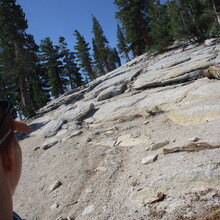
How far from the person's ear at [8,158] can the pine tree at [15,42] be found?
19213 millimetres

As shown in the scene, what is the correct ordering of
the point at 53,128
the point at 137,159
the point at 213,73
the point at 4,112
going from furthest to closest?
the point at 53,128 < the point at 213,73 < the point at 137,159 < the point at 4,112

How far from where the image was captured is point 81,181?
5.07 meters

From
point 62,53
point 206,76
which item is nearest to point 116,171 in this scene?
point 206,76

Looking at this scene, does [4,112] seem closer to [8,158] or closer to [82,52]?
[8,158]

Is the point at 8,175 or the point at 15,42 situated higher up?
the point at 15,42

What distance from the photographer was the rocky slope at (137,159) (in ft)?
10.7

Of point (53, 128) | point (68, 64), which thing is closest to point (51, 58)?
point (68, 64)

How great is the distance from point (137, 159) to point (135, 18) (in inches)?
1023

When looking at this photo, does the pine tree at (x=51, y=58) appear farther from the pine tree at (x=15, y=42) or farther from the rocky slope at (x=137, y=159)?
the rocky slope at (x=137, y=159)

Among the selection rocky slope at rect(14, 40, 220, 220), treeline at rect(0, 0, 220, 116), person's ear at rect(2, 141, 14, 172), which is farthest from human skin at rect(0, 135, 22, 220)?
treeline at rect(0, 0, 220, 116)

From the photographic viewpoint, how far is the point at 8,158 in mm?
983

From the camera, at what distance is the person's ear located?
964mm

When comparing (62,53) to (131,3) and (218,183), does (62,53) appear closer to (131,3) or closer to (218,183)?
(131,3)

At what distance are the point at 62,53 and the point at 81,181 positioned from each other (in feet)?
131
